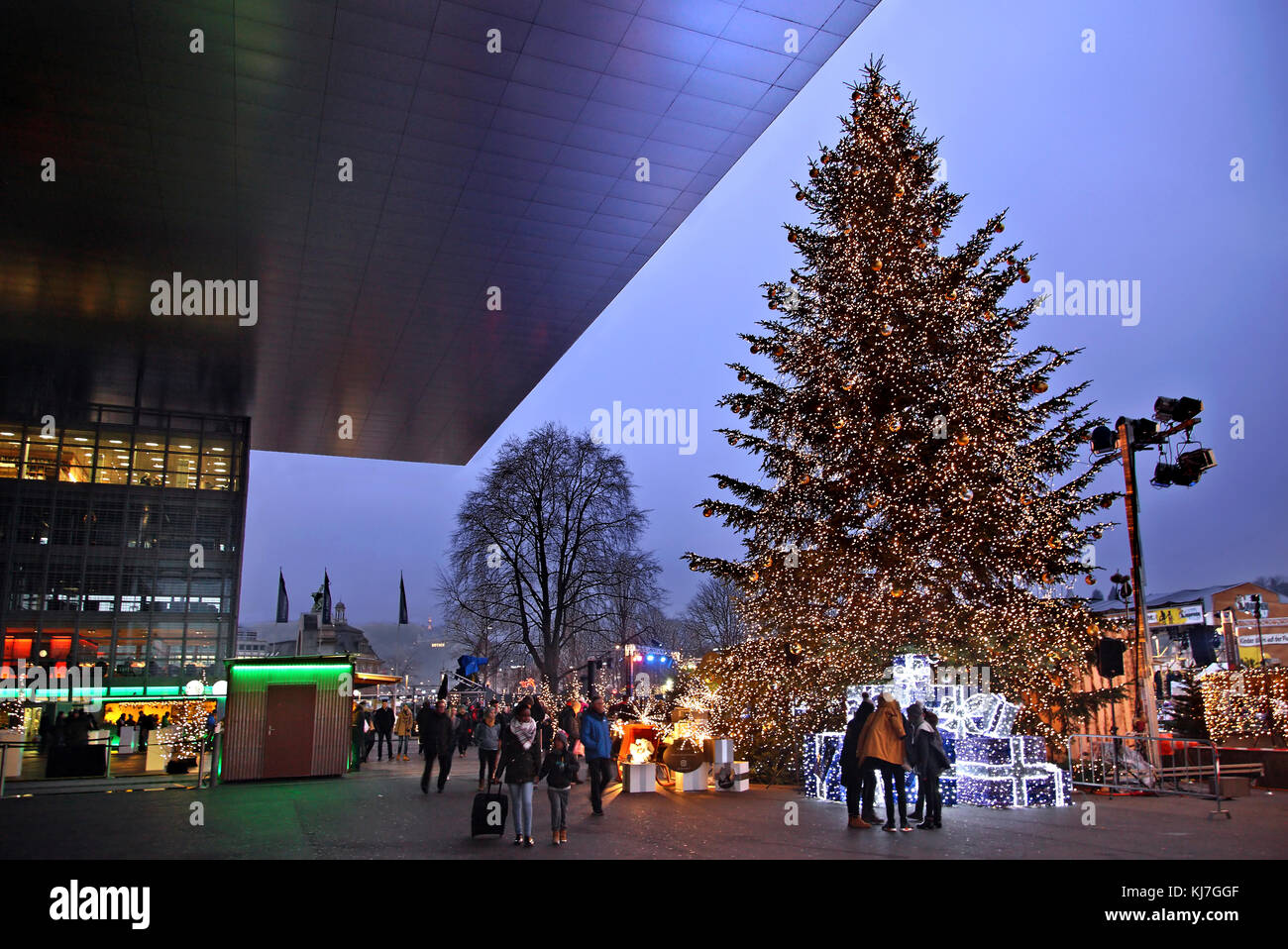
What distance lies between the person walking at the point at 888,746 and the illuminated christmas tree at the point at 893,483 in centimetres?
447

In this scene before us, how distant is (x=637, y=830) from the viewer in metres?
11.6

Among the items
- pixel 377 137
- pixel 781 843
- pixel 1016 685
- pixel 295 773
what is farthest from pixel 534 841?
pixel 377 137

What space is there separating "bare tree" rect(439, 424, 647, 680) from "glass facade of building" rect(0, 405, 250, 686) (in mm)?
9541

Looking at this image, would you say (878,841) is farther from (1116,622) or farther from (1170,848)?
(1116,622)

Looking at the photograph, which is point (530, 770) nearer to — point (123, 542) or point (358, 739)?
point (358, 739)

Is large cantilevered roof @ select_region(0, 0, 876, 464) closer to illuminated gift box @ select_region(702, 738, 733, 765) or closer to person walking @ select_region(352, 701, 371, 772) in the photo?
person walking @ select_region(352, 701, 371, 772)

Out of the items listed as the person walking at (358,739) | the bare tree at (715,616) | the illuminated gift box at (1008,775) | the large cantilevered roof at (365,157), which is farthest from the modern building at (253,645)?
the illuminated gift box at (1008,775)

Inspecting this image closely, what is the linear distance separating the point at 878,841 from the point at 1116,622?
1264 cm

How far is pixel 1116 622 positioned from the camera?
800 inches

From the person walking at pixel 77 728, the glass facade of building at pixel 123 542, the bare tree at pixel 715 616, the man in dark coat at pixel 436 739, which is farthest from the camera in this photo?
the bare tree at pixel 715 616

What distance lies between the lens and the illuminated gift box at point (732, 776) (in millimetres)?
16516

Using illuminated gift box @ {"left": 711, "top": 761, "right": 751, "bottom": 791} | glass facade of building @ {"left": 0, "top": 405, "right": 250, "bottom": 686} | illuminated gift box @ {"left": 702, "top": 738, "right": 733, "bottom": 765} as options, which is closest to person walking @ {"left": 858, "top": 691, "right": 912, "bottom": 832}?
illuminated gift box @ {"left": 711, "top": 761, "right": 751, "bottom": 791}

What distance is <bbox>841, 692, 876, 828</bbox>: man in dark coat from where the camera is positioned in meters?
11.7

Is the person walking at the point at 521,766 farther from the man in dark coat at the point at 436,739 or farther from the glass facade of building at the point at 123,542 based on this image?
the glass facade of building at the point at 123,542
